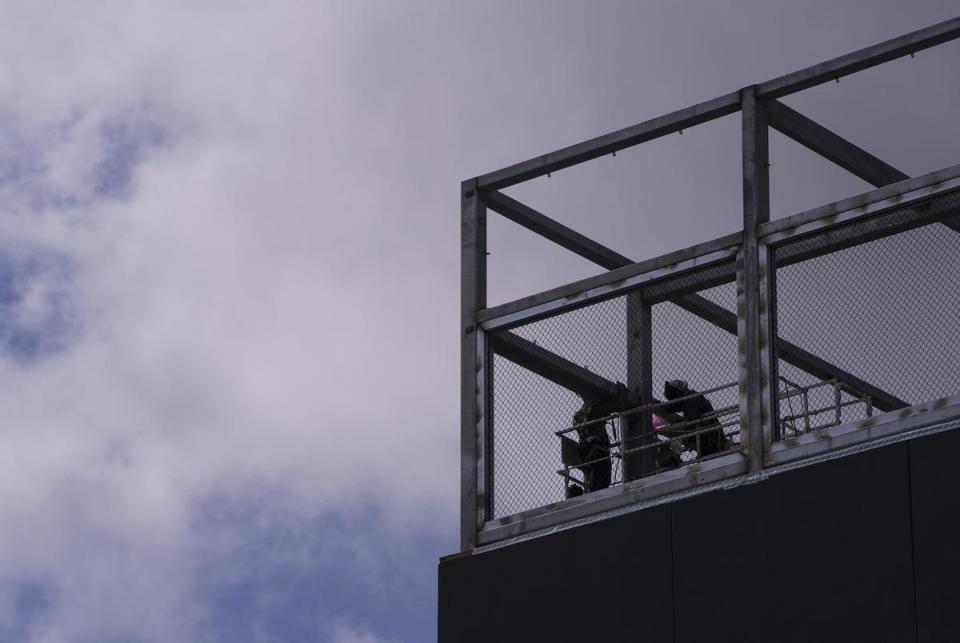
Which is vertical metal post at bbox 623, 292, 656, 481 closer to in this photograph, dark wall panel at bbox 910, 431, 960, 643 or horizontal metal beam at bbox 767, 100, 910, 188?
horizontal metal beam at bbox 767, 100, 910, 188

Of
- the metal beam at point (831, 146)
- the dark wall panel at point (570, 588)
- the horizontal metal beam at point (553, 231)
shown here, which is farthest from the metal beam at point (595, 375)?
the dark wall panel at point (570, 588)

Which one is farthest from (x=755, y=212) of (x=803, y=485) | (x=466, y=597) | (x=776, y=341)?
(x=466, y=597)

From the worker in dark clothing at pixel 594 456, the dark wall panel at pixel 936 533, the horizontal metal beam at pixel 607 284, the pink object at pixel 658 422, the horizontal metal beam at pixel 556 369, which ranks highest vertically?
the horizontal metal beam at pixel 607 284

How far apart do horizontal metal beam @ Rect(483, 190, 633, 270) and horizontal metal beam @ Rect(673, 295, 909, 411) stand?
1.19m

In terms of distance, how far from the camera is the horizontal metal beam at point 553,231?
14242mm

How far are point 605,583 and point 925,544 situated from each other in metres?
2.10

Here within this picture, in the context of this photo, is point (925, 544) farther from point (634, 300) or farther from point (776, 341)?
point (634, 300)

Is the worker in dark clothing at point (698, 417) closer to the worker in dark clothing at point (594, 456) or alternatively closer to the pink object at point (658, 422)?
the pink object at point (658, 422)

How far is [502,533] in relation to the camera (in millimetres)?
13164

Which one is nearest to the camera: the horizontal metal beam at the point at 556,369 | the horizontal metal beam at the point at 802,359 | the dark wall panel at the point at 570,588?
the dark wall panel at the point at 570,588

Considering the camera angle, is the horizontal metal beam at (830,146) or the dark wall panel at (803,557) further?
the horizontal metal beam at (830,146)

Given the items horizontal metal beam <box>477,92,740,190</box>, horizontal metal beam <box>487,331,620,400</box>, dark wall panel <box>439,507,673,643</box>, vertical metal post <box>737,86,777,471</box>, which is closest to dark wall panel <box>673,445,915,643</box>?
dark wall panel <box>439,507,673,643</box>

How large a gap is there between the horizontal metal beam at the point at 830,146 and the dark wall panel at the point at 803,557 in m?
2.49

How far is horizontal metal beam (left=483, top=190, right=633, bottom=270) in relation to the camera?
1424cm
